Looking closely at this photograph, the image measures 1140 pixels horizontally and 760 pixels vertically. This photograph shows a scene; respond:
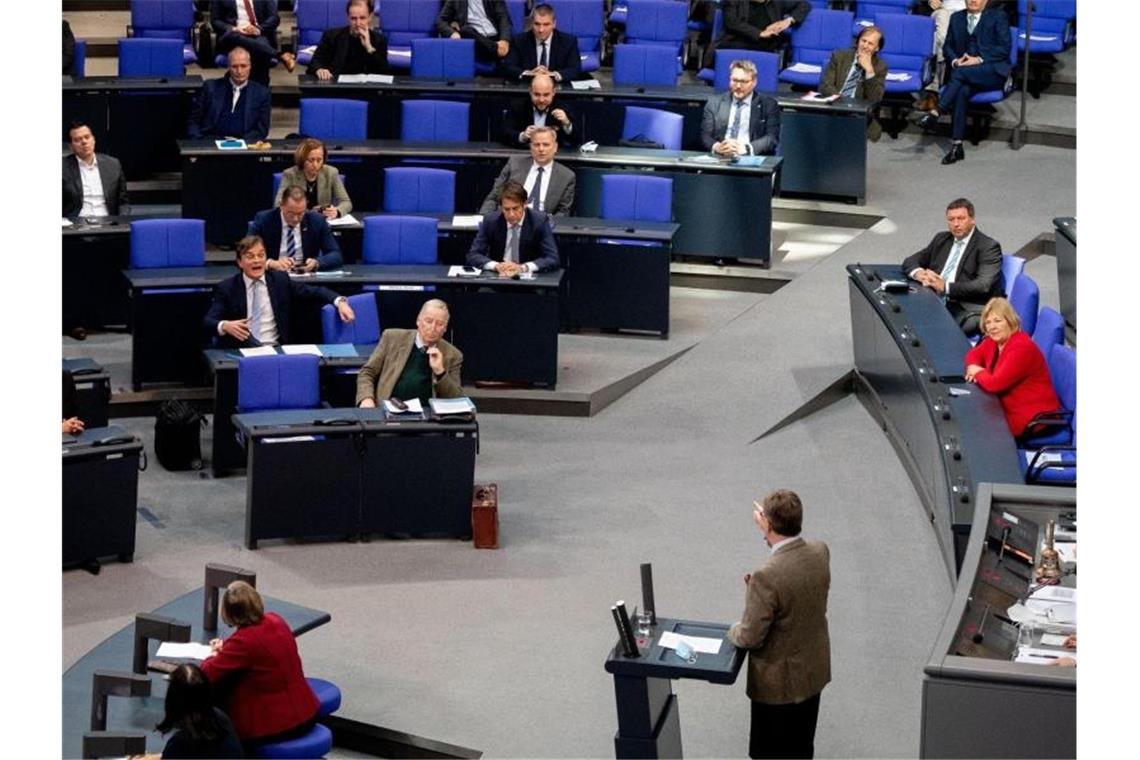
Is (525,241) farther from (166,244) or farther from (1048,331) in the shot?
(1048,331)

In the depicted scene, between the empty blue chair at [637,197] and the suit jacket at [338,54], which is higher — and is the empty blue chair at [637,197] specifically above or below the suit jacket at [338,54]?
below

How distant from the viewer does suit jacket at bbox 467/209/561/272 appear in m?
12.1

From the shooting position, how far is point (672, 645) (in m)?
7.07

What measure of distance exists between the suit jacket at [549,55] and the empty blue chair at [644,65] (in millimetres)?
339

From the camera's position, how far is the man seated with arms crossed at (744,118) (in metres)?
13.9

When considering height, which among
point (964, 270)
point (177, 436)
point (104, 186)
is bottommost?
point (177, 436)

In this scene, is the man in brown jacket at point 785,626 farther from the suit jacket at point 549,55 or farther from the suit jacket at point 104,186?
the suit jacket at point 549,55

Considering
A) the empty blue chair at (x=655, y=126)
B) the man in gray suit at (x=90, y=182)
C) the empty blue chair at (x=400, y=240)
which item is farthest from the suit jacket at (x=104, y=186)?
the empty blue chair at (x=655, y=126)

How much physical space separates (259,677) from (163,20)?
9899 millimetres

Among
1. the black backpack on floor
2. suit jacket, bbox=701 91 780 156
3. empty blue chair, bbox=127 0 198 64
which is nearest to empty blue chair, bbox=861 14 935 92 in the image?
suit jacket, bbox=701 91 780 156

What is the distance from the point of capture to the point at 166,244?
12.0 metres

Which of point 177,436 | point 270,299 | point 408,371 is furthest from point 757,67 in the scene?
point 177,436

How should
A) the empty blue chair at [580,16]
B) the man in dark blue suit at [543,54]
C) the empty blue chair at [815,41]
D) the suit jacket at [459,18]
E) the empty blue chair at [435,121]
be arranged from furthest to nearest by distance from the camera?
the empty blue chair at [580,16]
the suit jacket at [459,18]
the empty blue chair at [815,41]
the man in dark blue suit at [543,54]
the empty blue chair at [435,121]

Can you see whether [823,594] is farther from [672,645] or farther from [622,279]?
[622,279]
